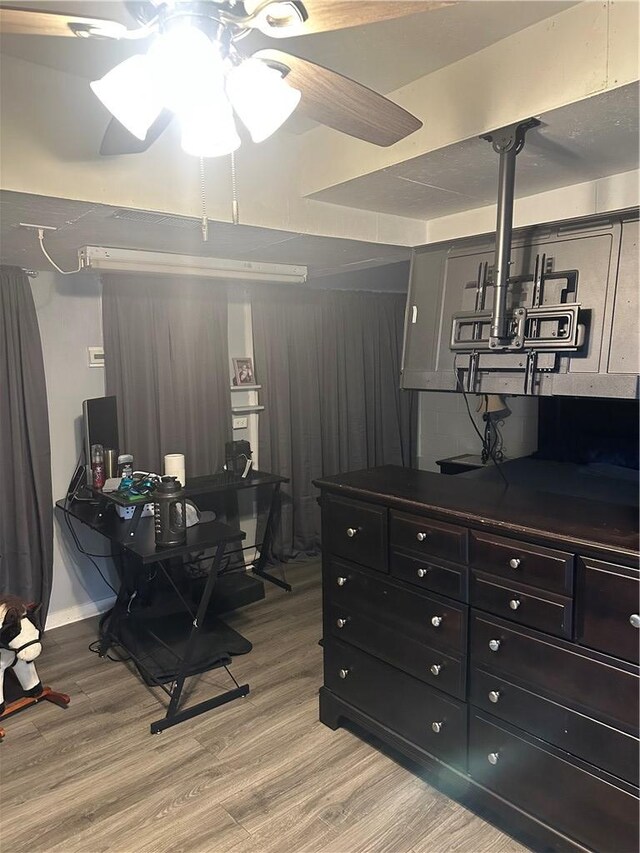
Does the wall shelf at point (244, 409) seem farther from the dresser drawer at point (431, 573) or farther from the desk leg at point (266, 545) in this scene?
the dresser drawer at point (431, 573)

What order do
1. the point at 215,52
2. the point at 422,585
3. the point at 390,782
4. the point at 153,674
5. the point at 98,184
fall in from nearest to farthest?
the point at 215,52 → the point at 98,184 → the point at 422,585 → the point at 390,782 → the point at 153,674

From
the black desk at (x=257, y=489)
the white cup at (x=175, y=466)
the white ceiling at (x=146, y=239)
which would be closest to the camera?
the white ceiling at (x=146, y=239)

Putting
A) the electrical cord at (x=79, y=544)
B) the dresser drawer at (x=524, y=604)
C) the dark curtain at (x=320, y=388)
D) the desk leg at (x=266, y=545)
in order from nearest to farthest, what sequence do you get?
the dresser drawer at (x=524, y=604) → the electrical cord at (x=79, y=544) → the desk leg at (x=266, y=545) → the dark curtain at (x=320, y=388)

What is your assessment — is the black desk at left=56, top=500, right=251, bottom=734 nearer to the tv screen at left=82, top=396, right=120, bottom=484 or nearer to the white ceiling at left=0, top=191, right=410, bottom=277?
the tv screen at left=82, top=396, right=120, bottom=484

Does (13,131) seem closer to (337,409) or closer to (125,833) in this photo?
(125,833)

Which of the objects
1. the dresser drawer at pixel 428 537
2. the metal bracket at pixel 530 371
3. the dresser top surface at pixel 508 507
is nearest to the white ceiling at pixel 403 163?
the metal bracket at pixel 530 371

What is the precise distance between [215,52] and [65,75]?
1029 millimetres

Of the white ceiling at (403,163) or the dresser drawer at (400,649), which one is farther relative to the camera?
the dresser drawer at (400,649)

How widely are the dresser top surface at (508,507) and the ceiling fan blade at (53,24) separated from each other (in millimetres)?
1607

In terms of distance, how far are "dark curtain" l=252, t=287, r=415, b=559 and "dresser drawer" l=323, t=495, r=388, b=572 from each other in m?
1.76

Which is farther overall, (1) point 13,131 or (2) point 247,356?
(2) point 247,356

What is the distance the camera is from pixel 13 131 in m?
1.81

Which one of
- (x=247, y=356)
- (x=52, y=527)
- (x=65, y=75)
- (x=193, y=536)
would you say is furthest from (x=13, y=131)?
(x=247, y=356)

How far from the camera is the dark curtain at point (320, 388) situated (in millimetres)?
4422
